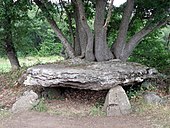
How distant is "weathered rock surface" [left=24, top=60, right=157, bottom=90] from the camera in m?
7.33

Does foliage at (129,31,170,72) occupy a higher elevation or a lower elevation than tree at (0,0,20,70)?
lower

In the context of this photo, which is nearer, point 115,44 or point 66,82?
point 66,82

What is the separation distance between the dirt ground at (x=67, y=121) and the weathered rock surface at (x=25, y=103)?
0.37m

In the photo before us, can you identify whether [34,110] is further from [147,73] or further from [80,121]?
[147,73]

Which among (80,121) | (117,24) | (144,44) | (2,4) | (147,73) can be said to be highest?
(2,4)

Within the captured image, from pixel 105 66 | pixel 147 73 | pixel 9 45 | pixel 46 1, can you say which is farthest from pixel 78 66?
pixel 9 45

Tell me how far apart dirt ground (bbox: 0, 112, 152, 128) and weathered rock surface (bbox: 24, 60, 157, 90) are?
3.08 ft

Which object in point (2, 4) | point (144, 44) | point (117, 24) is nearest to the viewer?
point (2, 4)

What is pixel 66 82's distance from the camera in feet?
24.5

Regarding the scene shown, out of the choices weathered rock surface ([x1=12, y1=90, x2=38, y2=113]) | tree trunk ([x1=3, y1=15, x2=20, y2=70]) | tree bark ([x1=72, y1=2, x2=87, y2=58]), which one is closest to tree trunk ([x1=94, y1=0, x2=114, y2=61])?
tree bark ([x1=72, y1=2, x2=87, y2=58])

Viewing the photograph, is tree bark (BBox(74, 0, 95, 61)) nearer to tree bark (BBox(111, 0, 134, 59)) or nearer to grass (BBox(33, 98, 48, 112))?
tree bark (BBox(111, 0, 134, 59))

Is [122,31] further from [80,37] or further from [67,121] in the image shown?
[67,121]

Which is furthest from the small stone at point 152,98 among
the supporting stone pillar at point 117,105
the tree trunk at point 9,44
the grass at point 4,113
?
the tree trunk at point 9,44

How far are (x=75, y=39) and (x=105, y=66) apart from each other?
8.01 feet
